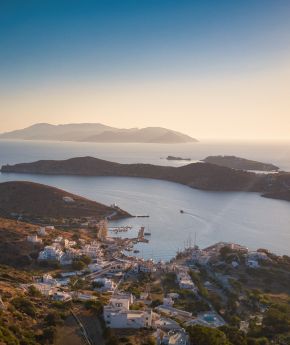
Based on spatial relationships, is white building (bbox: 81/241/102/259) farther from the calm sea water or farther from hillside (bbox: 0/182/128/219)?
hillside (bbox: 0/182/128/219)

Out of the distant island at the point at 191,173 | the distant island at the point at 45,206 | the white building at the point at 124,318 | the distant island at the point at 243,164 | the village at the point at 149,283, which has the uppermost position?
the distant island at the point at 243,164

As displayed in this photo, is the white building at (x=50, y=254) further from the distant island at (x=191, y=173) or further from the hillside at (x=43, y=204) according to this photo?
the distant island at (x=191, y=173)

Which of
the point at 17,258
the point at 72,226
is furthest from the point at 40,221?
the point at 17,258

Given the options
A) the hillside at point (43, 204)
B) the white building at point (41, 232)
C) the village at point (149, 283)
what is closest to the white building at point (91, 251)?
the village at point (149, 283)

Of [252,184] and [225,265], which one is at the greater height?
[252,184]

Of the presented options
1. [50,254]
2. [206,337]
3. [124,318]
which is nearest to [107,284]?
[50,254]

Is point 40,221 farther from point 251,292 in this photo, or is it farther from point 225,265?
point 251,292
